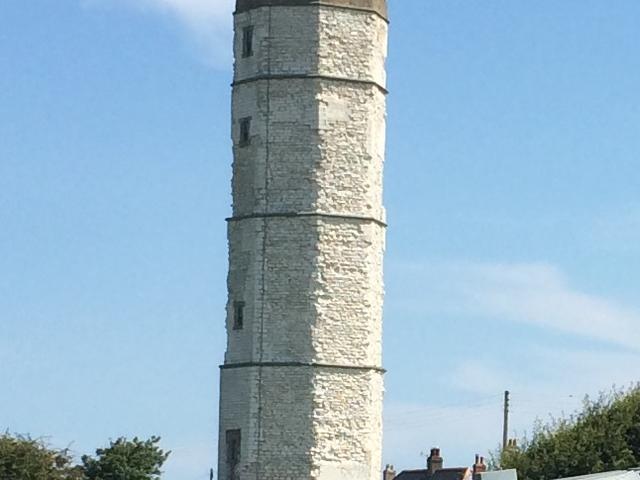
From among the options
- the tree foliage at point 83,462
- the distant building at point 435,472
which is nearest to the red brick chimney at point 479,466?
the distant building at point 435,472

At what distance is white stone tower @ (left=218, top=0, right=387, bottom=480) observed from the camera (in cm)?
→ 4106

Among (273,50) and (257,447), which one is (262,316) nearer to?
(257,447)

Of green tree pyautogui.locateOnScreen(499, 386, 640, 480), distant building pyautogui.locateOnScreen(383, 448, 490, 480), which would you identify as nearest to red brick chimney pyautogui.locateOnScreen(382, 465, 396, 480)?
distant building pyautogui.locateOnScreen(383, 448, 490, 480)

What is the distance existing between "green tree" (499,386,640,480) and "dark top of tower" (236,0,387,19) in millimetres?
12139

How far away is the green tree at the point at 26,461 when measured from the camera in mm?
43844

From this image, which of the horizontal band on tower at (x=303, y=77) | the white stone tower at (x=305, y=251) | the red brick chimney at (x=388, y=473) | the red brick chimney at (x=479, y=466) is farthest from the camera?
the red brick chimney at (x=388, y=473)

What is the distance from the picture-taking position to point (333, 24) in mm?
42312

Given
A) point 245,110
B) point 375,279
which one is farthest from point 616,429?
point 245,110

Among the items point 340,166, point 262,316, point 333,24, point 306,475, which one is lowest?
point 306,475

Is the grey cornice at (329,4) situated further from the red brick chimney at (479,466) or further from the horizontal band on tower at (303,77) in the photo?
the red brick chimney at (479,466)

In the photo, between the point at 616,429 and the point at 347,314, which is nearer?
the point at 347,314

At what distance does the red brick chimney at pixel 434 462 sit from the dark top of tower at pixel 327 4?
22337mm

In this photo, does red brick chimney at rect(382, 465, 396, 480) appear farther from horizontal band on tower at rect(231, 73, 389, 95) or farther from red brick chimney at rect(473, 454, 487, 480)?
horizontal band on tower at rect(231, 73, 389, 95)

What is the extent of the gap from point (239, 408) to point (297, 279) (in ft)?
9.68
